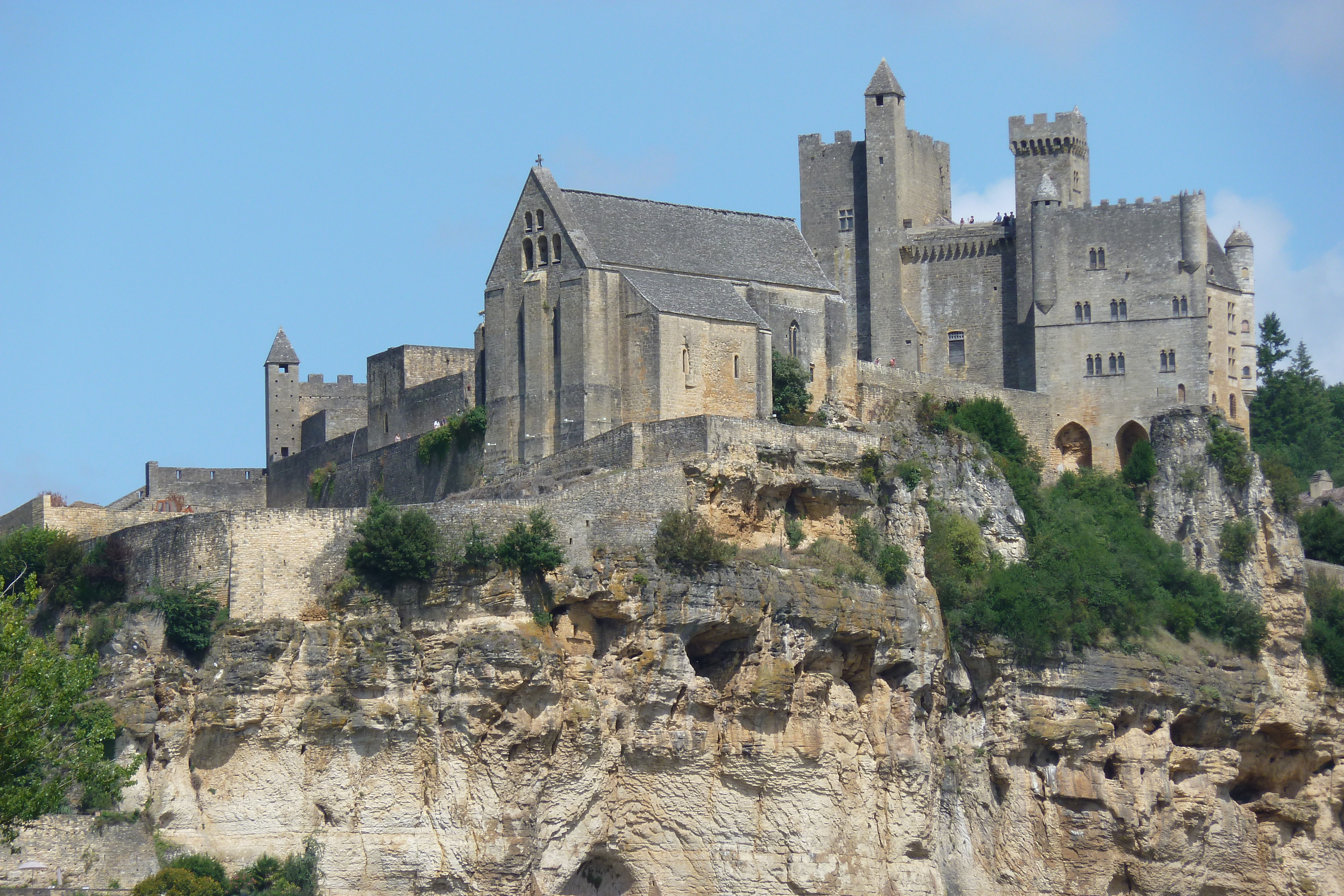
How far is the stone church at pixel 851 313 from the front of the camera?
65312 millimetres

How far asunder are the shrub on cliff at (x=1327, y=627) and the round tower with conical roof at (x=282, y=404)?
3275 cm

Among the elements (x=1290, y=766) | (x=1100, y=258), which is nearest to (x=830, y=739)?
(x=1290, y=766)

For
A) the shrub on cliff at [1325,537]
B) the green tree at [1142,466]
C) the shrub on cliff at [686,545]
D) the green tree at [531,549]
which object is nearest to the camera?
the green tree at [531,549]

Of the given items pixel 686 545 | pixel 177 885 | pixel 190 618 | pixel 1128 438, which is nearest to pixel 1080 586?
pixel 1128 438

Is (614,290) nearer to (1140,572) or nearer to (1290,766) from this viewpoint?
(1140,572)

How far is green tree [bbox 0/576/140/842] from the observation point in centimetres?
4475

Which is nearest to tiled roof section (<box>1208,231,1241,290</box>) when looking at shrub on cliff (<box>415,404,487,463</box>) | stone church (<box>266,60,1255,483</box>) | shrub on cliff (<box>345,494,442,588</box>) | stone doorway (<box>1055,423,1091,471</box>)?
stone church (<box>266,60,1255,483</box>)

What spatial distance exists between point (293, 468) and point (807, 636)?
25.4 meters

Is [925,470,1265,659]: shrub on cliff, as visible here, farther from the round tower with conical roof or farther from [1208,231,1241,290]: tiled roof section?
the round tower with conical roof

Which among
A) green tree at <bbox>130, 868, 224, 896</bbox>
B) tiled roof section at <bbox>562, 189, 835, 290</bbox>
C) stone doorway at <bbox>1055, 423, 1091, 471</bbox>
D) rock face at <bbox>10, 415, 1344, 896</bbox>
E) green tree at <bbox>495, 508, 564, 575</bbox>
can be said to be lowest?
green tree at <bbox>130, 868, 224, 896</bbox>

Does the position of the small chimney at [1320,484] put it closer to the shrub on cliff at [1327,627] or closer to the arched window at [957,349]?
the shrub on cliff at [1327,627]

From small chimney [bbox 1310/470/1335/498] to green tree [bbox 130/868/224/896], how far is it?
4413 centimetres

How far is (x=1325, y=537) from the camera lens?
248 ft

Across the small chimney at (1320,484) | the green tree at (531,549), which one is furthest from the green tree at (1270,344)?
the green tree at (531,549)
